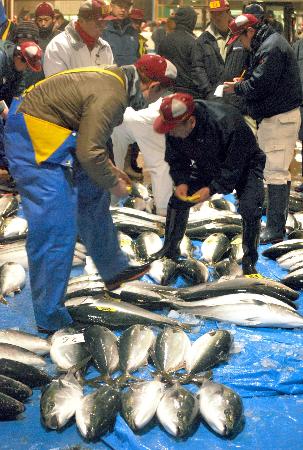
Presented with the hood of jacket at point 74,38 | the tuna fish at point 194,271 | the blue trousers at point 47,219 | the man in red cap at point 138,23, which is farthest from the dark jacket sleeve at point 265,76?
the man in red cap at point 138,23

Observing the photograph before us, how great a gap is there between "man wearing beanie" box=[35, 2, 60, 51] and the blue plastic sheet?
493cm

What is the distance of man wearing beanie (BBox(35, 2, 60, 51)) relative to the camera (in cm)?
900

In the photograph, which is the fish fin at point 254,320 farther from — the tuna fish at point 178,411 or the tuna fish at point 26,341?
the tuna fish at point 26,341

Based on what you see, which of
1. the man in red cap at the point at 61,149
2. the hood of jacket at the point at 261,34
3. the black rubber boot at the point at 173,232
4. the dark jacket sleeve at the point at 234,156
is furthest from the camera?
the hood of jacket at the point at 261,34

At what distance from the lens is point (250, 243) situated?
18.9ft

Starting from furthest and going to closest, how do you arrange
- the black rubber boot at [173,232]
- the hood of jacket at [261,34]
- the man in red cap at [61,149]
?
the hood of jacket at [261,34]
the black rubber boot at [173,232]
the man in red cap at [61,149]

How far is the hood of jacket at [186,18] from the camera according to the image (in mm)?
9102

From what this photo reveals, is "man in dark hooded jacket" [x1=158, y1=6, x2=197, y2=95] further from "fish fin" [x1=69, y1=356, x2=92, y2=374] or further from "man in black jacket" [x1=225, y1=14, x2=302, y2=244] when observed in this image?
"fish fin" [x1=69, y1=356, x2=92, y2=374]

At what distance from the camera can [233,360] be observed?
4.43 metres

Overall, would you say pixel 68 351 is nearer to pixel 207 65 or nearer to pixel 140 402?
pixel 140 402

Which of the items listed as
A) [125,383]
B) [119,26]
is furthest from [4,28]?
[125,383]

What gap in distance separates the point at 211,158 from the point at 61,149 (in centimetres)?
134

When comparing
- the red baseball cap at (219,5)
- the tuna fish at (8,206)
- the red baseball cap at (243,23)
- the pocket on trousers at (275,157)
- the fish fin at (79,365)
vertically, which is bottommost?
the tuna fish at (8,206)

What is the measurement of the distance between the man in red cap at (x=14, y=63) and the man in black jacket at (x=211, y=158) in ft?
5.90
